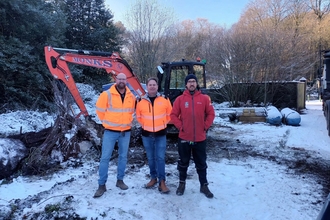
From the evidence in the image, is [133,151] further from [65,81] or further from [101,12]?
[101,12]

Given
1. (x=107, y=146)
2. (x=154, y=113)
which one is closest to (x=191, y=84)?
(x=154, y=113)

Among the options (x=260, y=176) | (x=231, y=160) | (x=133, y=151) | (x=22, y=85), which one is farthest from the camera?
(x=22, y=85)

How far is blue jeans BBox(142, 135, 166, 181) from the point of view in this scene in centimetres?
406

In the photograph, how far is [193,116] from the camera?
3795 millimetres

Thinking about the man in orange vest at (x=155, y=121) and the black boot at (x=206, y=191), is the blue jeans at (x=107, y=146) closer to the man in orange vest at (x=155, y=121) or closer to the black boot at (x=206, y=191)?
the man in orange vest at (x=155, y=121)

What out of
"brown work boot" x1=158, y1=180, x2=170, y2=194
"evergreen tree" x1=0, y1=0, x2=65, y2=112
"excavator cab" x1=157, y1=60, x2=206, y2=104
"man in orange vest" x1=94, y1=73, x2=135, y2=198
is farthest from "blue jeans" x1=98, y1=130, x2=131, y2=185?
"evergreen tree" x1=0, y1=0, x2=65, y2=112

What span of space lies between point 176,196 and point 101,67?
3.75 m

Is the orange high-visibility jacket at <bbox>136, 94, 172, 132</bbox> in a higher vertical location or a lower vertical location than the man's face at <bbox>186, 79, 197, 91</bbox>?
lower

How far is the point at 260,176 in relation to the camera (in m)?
4.84

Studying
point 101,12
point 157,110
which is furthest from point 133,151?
point 101,12

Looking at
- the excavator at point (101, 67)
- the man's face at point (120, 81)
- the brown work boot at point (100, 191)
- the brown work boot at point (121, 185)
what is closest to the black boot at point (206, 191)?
the brown work boot at point (121, 185)

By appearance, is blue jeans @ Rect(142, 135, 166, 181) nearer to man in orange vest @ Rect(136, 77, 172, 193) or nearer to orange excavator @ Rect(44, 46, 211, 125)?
man in orange vest @ Rect(136, 77, 172, 193)

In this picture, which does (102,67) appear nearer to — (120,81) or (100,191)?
(120,81)

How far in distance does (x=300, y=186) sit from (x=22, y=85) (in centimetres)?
915
